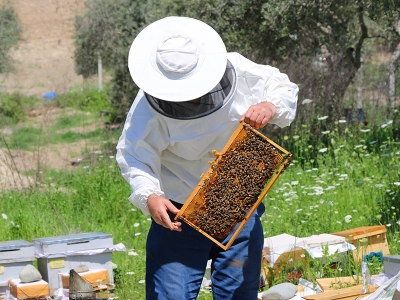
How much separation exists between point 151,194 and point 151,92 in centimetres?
39

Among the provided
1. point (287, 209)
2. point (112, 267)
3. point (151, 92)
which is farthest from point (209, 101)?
point (287, 209)

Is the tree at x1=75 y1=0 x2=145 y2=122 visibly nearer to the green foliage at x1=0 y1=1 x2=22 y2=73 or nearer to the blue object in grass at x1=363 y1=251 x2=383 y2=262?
the green foliage at x1=0 y1=1 x2=22 y2=73

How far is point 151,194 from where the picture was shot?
232 cm

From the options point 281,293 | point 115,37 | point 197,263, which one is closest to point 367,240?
point 281,293

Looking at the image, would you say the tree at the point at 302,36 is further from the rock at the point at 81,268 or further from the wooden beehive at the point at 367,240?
the rock at the point at 81,268

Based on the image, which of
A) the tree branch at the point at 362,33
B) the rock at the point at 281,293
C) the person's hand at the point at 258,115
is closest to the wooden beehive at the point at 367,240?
the rock at the point at 281,293

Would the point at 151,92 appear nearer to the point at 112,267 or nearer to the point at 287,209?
the point at 112,267

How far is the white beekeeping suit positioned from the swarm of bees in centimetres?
14

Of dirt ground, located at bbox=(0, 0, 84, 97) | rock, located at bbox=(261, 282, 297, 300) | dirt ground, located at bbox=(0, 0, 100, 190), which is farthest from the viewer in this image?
dirt ground, located at bbox=(0, 0, 84, 97)

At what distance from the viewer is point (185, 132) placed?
2381 mm

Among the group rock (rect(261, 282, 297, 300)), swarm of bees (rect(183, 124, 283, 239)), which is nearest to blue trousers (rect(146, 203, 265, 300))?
swarm of bees (rect(183, 124, 283, 239))

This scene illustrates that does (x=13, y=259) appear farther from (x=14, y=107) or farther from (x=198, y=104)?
(x=14, y=107)

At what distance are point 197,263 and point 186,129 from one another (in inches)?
21.7

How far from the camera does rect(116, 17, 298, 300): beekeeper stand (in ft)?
7.48
